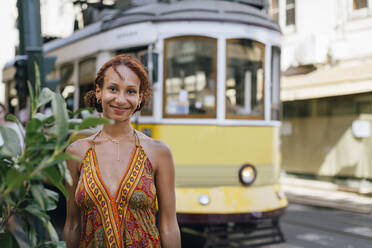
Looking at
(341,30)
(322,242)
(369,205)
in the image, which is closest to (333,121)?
(341,30)

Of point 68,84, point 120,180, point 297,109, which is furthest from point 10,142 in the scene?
point 297,109

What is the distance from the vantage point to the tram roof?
587cm

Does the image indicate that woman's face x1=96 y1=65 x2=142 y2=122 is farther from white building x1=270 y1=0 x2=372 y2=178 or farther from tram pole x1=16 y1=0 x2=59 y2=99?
white building x1=270 y1=0 x2=372 y2=178

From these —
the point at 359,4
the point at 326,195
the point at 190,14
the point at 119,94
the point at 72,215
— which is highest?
the point at 359,4

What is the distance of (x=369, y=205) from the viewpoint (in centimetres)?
920

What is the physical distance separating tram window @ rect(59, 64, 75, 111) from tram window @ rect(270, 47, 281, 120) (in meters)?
3.00

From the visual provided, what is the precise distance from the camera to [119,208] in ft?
5.38

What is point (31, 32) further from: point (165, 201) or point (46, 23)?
point (46, 23)

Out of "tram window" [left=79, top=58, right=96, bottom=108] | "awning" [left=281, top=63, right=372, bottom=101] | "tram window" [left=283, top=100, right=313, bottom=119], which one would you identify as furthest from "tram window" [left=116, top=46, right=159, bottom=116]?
"tram window" [left=283, top=100, right=313, bottom=119]

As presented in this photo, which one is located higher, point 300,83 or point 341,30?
point 341,30

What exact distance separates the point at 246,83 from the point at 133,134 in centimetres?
452

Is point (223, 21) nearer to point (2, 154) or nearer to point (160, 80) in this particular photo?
point (160, 80)

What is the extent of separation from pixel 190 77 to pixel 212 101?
0.43m

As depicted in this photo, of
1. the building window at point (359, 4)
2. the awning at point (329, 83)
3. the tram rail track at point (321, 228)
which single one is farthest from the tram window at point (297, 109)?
the tram rail track at point (321, 228)
